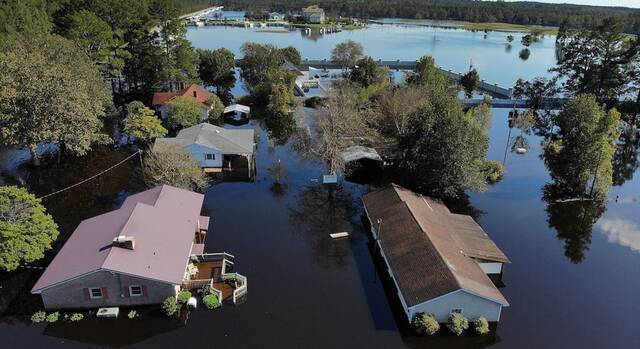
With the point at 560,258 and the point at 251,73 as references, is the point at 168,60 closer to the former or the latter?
the point at 251,73

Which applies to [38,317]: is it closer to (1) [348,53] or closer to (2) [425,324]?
(2) [425,324]

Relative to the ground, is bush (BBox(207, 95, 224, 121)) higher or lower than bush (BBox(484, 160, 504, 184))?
higher

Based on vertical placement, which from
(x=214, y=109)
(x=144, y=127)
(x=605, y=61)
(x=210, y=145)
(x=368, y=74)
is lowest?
(x=214, y=109)

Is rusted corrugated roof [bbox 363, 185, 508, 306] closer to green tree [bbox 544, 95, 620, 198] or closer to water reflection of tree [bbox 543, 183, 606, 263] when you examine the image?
water reflection of tree [bbox 543, 183, 606, 263]

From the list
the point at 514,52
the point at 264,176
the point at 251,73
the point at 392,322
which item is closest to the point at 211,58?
the point at 251,73

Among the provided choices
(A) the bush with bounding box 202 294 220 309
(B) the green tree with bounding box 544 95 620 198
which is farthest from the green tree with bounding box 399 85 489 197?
(A) the bush with bounding box 202 294 220 309

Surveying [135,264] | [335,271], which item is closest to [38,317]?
[135,264]
